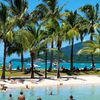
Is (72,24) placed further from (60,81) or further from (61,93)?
(61,93)

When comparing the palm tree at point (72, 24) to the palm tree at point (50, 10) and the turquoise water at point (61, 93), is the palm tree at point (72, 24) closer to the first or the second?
the palm tree at point (50, 10)

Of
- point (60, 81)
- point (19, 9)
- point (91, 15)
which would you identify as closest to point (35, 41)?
point (60, 81)

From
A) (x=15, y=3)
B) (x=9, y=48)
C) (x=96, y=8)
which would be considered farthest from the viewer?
(x=96, y=8)

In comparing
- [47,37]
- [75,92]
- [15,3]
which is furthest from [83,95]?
[15,3]

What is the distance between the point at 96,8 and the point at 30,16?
1568cm

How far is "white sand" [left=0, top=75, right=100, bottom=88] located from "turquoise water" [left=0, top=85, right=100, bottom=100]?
2.20m

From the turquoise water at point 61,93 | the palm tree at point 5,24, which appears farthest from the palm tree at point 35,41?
the turquoise water at point 61,93

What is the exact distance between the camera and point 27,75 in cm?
5047

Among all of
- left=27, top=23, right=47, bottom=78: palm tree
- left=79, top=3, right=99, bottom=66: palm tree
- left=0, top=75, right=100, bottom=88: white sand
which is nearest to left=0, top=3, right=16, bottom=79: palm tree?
left=27, top=23, right=47, bottom=78: palm tree

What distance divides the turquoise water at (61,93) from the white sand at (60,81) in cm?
220

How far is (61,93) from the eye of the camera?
128ft

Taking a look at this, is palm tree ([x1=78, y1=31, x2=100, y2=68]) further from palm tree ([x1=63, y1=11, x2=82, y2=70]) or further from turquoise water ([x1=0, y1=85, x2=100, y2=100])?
turquoise water ([x1=0, y1=85, x2=100, y2=100])

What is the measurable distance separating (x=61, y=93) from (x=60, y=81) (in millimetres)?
9045

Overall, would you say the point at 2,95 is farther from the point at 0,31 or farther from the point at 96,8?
the point at 96,8
